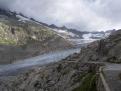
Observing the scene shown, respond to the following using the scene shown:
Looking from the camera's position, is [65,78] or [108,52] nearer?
[108,52]

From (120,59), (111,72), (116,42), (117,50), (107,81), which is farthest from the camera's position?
(116,42)

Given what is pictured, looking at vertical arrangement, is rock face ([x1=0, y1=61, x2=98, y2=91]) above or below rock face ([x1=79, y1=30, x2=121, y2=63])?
below

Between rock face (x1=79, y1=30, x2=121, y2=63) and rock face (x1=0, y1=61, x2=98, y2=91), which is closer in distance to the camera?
rock face (x1=0, y1=61, x2=98, y2=91)

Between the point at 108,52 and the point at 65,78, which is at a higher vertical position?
the point at 108,52

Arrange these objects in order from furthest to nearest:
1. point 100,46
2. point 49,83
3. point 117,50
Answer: point 49,83 < point 100,46 < point 117,50

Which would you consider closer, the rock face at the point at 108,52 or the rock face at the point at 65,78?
the rock face at the point at 65,78

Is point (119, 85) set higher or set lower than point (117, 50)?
lower

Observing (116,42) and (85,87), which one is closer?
(85,87)

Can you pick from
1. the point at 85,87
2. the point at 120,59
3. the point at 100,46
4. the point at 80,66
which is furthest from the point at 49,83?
the point at 85,87

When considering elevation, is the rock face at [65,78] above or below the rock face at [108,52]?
below

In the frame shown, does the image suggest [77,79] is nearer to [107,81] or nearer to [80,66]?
[80,66]

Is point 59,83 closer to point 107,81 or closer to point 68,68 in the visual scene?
point 68,68

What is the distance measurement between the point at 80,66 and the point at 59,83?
11.2 m

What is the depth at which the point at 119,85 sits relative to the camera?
33.3 m
